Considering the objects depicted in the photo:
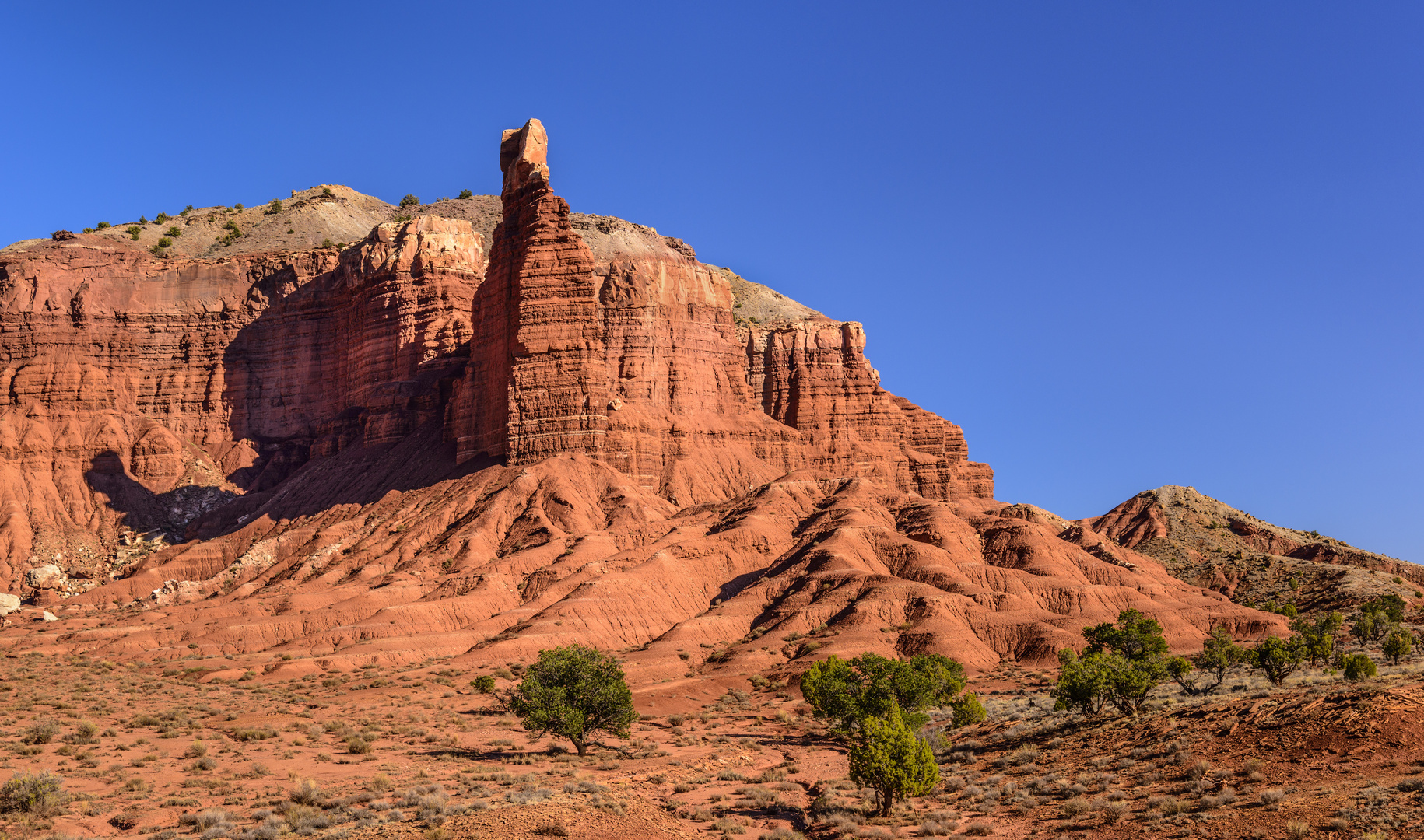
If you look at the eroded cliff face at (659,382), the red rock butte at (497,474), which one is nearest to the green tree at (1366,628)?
the red rock butte at (497,474)

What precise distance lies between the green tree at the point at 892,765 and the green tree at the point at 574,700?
14891mm

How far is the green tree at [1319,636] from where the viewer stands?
187ft

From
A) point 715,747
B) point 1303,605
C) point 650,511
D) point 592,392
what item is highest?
point 592,392

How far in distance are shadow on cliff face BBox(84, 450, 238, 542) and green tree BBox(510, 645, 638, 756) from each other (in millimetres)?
79678

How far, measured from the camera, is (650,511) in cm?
9688

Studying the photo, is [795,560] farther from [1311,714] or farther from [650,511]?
[1311,714]

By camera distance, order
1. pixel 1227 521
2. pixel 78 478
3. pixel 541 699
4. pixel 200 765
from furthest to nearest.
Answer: pixel 1227 521, pixel 78 478, pixel 541 699, pixel 200 765

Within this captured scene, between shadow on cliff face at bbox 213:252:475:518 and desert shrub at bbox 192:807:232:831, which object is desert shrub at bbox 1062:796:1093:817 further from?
shadow on cliff face at bbox 213:252:475:518

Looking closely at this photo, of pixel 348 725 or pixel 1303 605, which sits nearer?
pixel 348 725

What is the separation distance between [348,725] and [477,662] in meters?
18.1

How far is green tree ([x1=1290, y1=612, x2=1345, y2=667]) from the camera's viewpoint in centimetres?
5706

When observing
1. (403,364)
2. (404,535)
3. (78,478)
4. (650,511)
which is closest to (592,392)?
(650,511)

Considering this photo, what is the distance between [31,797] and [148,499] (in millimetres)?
95766

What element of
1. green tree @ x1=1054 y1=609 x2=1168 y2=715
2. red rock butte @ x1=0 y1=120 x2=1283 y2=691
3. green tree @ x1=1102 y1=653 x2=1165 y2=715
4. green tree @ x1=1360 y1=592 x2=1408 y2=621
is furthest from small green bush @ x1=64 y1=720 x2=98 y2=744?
green tree @ x1=1360 y1=592 x2=1408 y2=621
